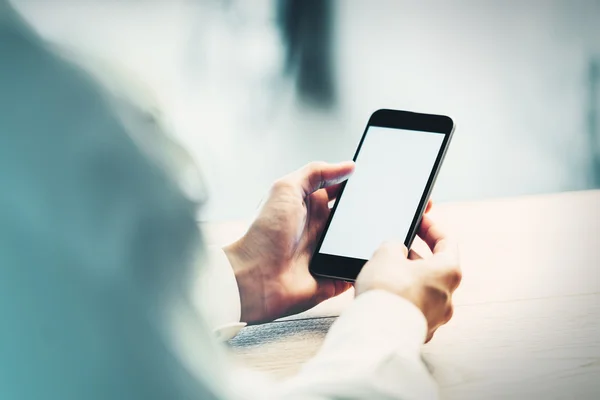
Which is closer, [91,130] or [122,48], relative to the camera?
[91,130]

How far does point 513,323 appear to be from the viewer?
58 cm

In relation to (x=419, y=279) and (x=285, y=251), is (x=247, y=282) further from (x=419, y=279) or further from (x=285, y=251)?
(x=419, y=279)

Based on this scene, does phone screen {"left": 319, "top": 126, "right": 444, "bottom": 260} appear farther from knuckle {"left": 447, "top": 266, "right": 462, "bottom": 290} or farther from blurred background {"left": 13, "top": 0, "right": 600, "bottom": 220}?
blurred background {"left": 13, "top": 0, "right": 600, "bottom": 220}

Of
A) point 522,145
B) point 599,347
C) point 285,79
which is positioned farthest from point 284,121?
point 599,347

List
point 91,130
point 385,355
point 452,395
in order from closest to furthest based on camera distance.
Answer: point 91,130 < point 385,355 < point 452,395

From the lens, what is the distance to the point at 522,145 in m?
1.05

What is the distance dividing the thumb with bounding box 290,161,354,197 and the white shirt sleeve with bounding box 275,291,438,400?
241 millimetres

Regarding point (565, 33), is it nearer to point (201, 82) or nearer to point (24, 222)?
point (201, 82)

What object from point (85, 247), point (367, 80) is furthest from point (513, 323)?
point (367, 80)

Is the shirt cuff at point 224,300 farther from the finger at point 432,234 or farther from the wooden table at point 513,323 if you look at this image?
the finger at point 432,234

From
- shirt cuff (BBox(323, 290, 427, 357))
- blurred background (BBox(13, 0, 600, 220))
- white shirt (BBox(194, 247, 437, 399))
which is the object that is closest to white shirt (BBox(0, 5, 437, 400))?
white shirt (BBox(194, 247, 437, 399))

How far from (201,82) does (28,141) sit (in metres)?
0.73

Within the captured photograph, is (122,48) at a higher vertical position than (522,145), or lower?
higher

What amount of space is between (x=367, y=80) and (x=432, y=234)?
1.49ft
